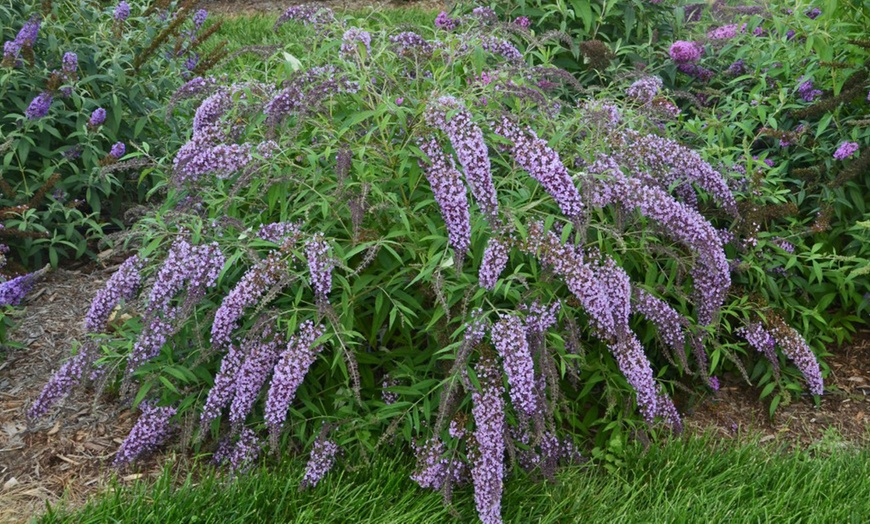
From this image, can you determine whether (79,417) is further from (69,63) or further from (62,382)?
(69,63)

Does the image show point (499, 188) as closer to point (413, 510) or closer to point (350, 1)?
point (413, 510)

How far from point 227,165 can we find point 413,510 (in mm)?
1674

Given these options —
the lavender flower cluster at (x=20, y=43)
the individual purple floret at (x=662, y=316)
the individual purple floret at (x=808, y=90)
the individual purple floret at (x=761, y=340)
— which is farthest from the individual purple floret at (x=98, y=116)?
the individual purple floret at (x=808, y=90)

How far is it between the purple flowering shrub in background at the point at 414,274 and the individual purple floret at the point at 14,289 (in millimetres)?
679

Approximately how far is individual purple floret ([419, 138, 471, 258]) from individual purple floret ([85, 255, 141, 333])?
1.43m

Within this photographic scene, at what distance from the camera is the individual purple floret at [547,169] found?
3.76 metres

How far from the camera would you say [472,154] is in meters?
3.73

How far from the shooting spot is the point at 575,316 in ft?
14.2

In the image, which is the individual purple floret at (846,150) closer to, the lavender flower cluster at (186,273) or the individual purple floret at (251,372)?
the individual purple floret at (251,372)

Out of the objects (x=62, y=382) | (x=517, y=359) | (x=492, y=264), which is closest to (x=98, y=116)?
(x=62, y=382)

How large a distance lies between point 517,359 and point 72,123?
3.64m

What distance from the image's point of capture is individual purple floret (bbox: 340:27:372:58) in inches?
166

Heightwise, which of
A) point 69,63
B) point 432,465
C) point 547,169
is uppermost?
point 69,63

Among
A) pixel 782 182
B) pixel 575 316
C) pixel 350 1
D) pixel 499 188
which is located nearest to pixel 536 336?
pixel 575 316
